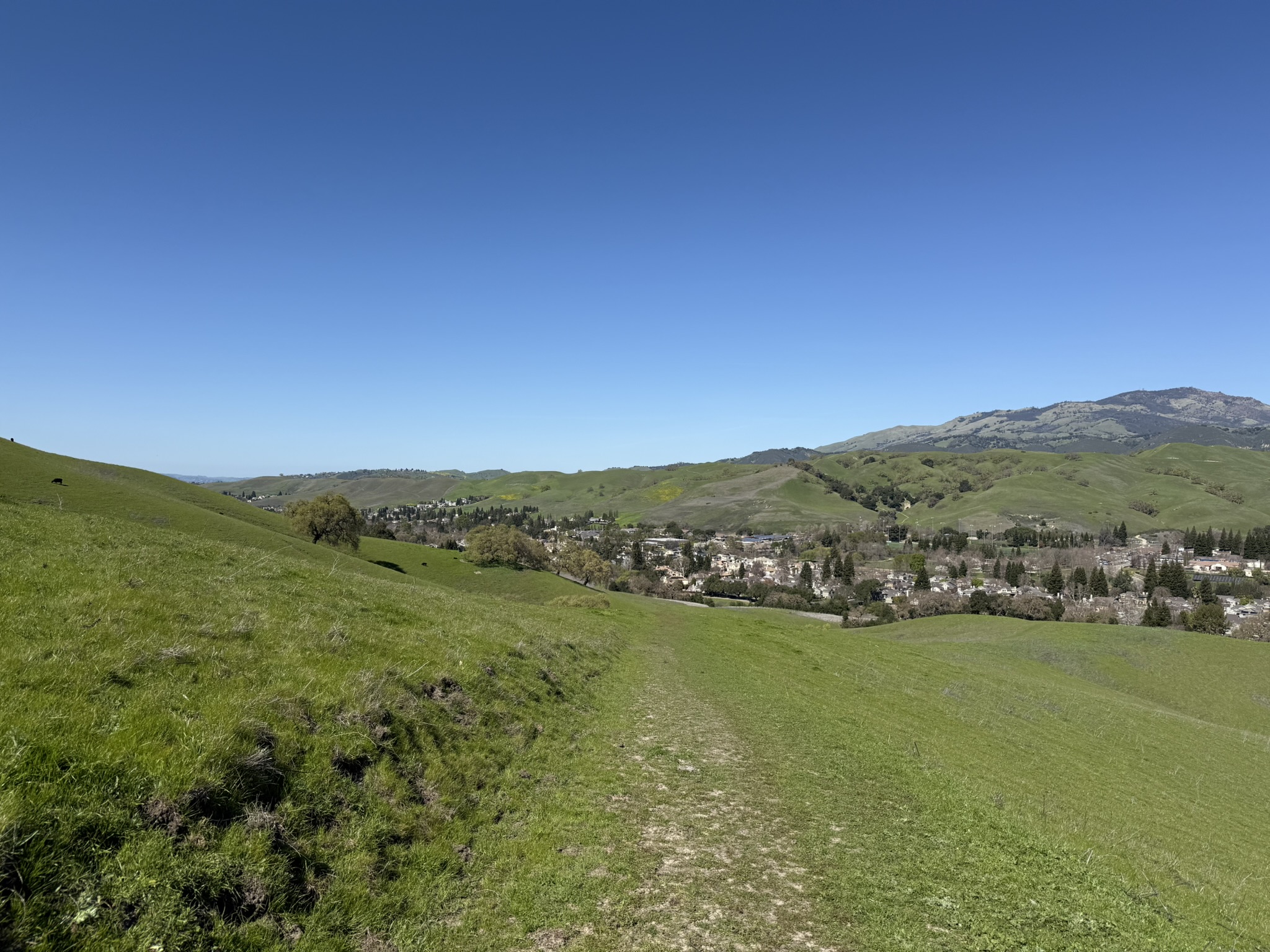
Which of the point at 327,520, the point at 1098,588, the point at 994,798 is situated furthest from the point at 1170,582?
the point at 327,520

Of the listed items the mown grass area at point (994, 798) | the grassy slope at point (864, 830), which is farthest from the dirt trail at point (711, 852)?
the mown grass area at point (994, 798)

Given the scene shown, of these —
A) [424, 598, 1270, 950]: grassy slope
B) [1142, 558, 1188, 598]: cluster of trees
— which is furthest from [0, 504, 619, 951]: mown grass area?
[1142, 558, 1188, 598]: cluster of trees

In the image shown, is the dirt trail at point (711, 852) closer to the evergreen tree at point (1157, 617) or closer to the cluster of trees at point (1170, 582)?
the evergreen tree at point (1157, 617)

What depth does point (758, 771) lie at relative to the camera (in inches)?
688

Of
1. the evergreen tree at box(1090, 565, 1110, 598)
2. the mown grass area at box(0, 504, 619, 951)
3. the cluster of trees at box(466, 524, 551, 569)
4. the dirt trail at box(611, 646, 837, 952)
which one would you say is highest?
the mown grass area at box(0, 504, 619, 951)

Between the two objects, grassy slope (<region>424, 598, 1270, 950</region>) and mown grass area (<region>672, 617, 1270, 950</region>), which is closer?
grassy slope (<region>424, 598, 1270, 950</region>)

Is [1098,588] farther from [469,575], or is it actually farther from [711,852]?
[711,852]

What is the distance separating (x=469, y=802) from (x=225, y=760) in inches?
211

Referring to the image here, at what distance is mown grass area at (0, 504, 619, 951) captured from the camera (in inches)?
289

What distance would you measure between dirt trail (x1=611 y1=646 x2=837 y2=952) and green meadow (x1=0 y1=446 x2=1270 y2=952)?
0.24ft

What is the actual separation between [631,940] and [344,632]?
42.8ft

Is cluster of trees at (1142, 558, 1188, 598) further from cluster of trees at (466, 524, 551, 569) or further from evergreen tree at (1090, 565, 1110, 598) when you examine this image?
cluster of trees at (466, 524, 551, 569)

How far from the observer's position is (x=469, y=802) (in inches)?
517

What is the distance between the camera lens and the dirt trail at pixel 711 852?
961 cm
